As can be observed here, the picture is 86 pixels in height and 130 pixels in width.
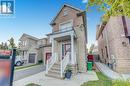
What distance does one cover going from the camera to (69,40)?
14.2m

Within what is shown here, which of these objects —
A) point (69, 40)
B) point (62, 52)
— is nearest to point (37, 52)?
point (62, 52)

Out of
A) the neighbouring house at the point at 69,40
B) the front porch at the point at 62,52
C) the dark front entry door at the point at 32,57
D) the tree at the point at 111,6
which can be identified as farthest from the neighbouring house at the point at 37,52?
the tree at the point at 111,6

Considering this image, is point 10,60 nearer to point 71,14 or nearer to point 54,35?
Result: point 54,35

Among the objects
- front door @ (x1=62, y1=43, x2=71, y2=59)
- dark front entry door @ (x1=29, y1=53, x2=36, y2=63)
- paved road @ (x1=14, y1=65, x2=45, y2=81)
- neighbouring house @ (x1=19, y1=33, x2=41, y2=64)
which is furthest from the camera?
dark front entry door @ (x1=29, y1=53, x2=36, y2=63)

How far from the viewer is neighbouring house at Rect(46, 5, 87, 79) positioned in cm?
1195

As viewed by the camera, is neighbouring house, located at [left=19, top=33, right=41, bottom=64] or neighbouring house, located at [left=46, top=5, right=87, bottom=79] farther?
neighbouring house, located at [left=19, top=33, right=41, bottom=64]

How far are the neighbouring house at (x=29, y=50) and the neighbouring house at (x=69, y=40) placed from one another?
32.4ft

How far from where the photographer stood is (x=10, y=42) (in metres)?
45.8

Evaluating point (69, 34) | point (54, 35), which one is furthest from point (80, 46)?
point (54, 35)

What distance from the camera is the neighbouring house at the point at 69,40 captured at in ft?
39.2

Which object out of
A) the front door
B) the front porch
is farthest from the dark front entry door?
the front door

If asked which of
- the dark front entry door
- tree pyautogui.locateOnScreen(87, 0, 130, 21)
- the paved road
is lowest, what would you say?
the paved road

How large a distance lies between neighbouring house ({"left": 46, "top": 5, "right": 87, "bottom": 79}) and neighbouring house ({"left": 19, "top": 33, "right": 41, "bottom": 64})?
9.87m

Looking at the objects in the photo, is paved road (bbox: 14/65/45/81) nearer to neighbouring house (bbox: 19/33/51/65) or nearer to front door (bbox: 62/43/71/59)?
front door (bbox: 62/43/71/59)
